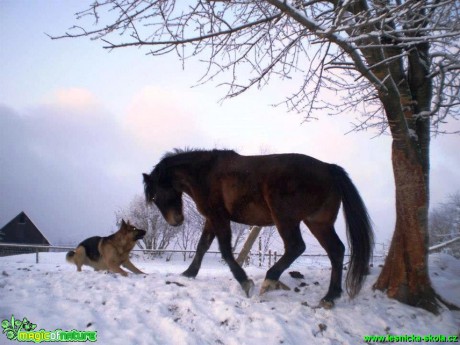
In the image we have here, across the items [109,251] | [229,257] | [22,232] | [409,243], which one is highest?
[409,243]

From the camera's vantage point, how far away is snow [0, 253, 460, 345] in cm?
353

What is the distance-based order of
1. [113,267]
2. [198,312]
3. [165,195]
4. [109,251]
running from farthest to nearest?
1. [109,251]
2. [113,267]
3. [165,195]
4. [198,312]

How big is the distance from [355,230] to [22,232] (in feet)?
129

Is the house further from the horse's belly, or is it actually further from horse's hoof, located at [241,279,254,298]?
horse's hoof, located at [241,279,254,298]

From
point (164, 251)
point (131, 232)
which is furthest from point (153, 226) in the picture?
point (131, 232)

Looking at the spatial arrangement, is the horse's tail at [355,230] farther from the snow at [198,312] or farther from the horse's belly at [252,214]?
the horse's belly at [252,214]

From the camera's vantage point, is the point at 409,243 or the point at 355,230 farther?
the point at 409,243

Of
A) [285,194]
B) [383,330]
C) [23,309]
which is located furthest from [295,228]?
[23,309]

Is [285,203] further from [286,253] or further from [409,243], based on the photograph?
[409,243]

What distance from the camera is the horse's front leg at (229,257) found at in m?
5.09

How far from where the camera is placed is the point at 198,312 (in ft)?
13.4

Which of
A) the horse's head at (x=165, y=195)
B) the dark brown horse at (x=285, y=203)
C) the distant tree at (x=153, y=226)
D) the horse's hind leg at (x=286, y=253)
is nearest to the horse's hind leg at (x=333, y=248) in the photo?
the dark brown horse at (x=285, y=203)

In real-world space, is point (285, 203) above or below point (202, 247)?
above

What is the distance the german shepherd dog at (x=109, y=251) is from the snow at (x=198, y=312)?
1862mm
